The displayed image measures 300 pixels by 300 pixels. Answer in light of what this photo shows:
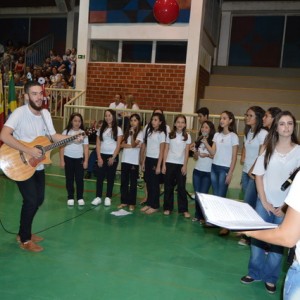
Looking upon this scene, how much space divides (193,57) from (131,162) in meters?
5.10

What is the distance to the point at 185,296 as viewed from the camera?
290 centimetres

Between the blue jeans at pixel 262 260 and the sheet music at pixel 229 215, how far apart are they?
1495 mm

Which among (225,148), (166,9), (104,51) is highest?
(166,9)

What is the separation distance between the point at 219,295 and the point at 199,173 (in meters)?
2.27

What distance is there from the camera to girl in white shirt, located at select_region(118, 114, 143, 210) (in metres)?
5.41

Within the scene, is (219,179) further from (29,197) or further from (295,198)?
(295,198)

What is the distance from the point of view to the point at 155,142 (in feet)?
17.2

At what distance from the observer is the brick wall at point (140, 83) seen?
9.80m

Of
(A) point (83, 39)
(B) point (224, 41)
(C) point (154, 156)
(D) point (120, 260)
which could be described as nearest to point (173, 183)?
(C) point (154, 156)

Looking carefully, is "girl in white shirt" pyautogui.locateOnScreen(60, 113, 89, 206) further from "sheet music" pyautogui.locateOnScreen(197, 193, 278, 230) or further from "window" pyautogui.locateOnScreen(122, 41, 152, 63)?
"window" pyautogui.locateOnScreen(122, 41, 152, 63)

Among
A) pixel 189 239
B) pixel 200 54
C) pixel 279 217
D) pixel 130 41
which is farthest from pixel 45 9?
pixel 279 217

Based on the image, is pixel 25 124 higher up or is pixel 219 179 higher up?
pixel 25 124

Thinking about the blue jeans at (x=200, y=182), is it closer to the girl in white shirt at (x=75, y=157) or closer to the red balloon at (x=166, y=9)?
the girl in white shirt at (x=75, y=157)

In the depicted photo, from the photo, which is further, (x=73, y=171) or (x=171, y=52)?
(x=171, y=52)
